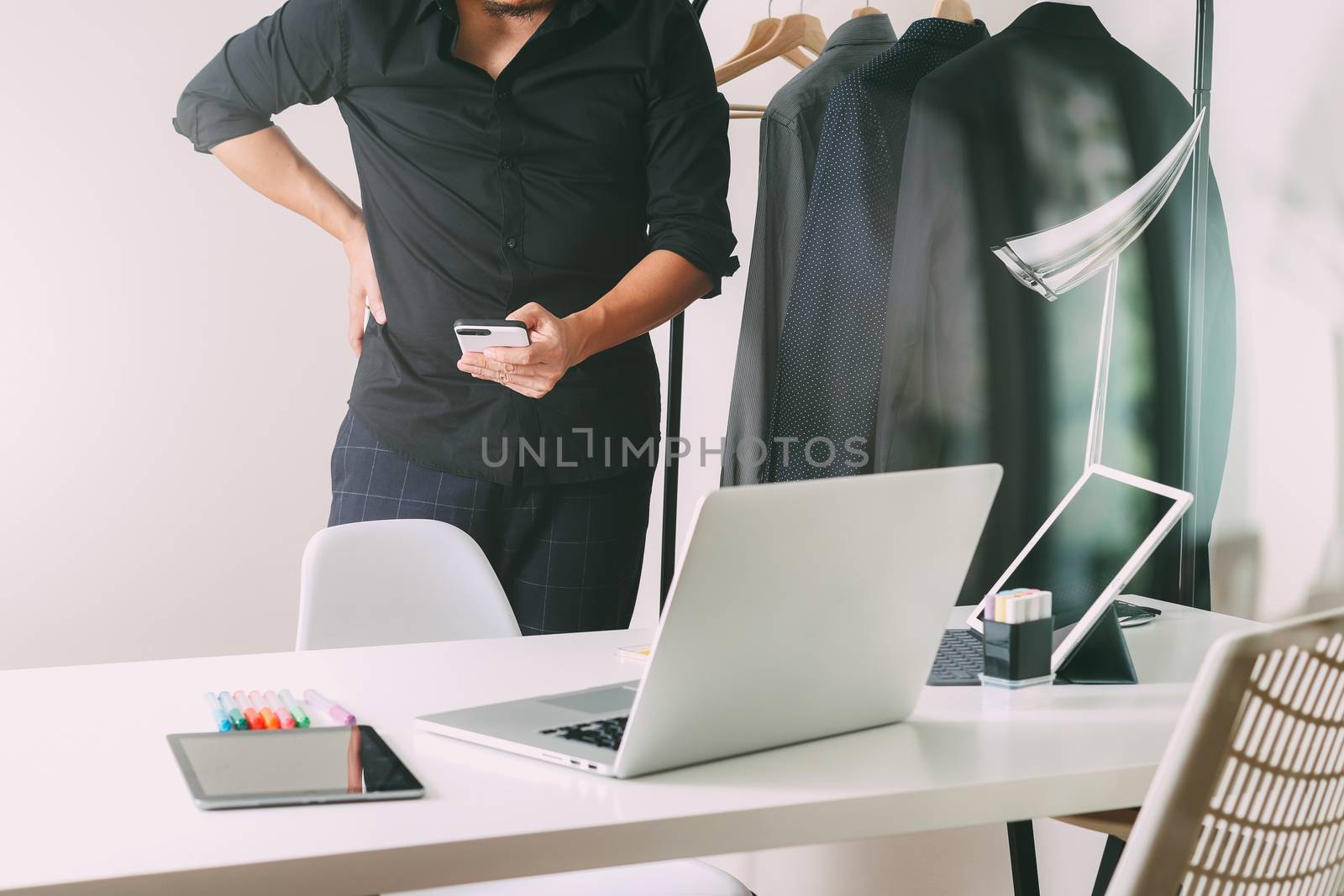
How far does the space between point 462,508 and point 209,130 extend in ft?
2.90

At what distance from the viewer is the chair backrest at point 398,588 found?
1727 mm

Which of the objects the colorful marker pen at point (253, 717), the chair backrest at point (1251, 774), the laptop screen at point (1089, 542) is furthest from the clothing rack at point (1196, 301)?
the chair backrest at point (1251, 774)

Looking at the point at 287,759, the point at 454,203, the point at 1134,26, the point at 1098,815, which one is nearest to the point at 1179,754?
the point at 287,759

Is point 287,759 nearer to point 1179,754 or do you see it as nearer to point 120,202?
point 1179,754

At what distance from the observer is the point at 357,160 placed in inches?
99.5

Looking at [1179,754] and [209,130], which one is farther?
[209,130]

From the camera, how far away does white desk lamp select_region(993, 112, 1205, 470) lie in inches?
83.2

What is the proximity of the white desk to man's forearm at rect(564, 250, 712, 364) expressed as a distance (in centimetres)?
113

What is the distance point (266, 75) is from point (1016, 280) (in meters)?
1.46

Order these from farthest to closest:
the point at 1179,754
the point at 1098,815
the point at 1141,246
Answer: the point at 1141,246 → the point at 1098,815 → the point at 1179,754

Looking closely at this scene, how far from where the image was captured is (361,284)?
2.55 metres

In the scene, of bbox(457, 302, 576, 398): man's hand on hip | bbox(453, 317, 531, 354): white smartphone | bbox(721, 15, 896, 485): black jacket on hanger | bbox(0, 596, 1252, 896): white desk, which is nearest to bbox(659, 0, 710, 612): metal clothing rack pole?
bbox(721, 15, 896, 485): black jacket on hanger
